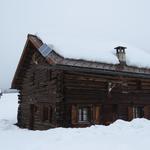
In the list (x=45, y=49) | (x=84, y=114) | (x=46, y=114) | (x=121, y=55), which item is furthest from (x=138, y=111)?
(x=45, y=49)

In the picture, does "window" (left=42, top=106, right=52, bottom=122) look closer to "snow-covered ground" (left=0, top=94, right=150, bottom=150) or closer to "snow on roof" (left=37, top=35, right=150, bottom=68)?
"snow on roof" (left=37, top=35, right=150, bottom=68)

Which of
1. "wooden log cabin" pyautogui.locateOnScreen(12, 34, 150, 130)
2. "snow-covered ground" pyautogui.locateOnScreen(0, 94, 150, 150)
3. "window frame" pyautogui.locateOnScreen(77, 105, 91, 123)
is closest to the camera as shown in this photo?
"snow-covered ground" pyautogui.locateOnScreen(0, 94, 150, 150)

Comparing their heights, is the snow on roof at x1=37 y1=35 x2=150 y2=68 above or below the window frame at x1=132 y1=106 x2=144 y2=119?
above

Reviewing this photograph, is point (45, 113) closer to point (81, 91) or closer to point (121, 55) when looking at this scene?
point (81, 91)

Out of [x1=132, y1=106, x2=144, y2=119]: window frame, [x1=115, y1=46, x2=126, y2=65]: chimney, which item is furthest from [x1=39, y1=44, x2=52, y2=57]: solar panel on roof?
[x1=132, y1=106, x2=144, y2=119]: window frame

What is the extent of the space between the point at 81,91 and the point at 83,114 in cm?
129

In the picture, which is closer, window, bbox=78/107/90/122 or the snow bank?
window, bbox=78/107/90/122

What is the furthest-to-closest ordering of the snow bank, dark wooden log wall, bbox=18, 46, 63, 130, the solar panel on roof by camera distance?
the snow bank → the solar panel on roof → dark wooden log wall, bbox=18, 46, 63, 130

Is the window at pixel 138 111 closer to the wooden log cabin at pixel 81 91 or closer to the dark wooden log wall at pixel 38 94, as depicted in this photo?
the wooden log cabin at pixel 81 91

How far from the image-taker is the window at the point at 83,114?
1409 cm

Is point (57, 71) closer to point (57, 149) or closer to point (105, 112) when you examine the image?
point (105, 112)

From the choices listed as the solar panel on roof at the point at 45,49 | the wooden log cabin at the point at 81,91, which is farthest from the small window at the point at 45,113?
the solar panel on roof at the point at 45,49

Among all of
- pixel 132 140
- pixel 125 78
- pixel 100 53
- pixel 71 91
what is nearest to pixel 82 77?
pixel 71 91

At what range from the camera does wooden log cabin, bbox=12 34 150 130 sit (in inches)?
527
